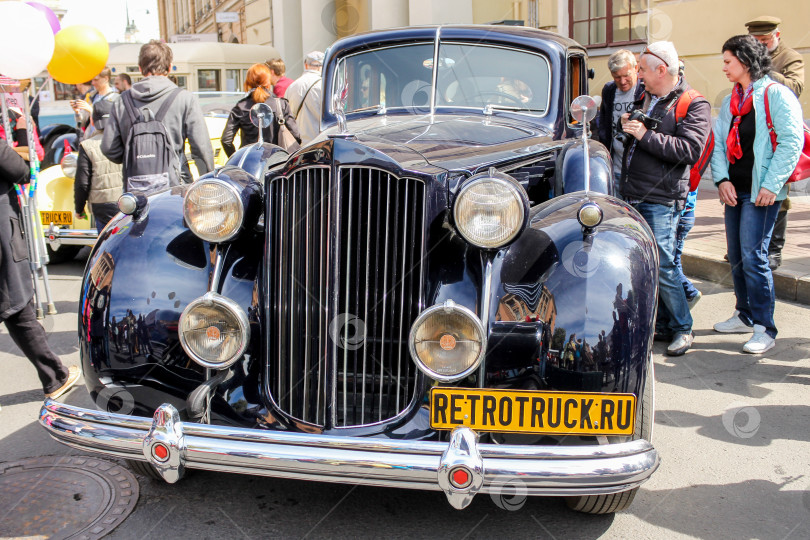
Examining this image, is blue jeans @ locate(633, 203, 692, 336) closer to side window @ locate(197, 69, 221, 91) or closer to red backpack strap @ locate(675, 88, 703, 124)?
red backpack strap @ locate(675, 88, 703, 124)

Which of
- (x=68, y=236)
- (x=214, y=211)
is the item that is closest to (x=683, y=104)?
(x=214, y=211)

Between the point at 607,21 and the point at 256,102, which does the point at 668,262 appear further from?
the point at 607,21

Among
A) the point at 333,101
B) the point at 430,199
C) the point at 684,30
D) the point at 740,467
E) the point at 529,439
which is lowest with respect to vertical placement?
the point at 740,467

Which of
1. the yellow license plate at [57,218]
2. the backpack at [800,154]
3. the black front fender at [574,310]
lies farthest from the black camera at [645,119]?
the yellow license plate at [57,218]

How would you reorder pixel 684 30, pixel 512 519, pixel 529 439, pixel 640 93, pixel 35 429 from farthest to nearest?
pixel 684 30 < pixel 640 93 < pixel 35 429 < pixel 512 519 < pixel 529 439

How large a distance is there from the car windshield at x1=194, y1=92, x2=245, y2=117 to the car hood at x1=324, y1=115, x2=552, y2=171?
625 cm

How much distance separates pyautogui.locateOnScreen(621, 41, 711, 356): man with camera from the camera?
448cm

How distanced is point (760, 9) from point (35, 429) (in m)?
9.36

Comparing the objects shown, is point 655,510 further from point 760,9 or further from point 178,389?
point 760,9

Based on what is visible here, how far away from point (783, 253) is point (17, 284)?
5817mm

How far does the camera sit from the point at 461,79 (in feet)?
13.5

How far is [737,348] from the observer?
478 cm

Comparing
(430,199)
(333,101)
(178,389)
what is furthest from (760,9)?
(178,389)

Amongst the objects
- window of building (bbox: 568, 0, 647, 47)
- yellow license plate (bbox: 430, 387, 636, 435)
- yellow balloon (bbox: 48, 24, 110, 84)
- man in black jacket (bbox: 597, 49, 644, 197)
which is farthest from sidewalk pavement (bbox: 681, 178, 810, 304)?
yellow balloon (bbox: 48, 24, 110, 84)
